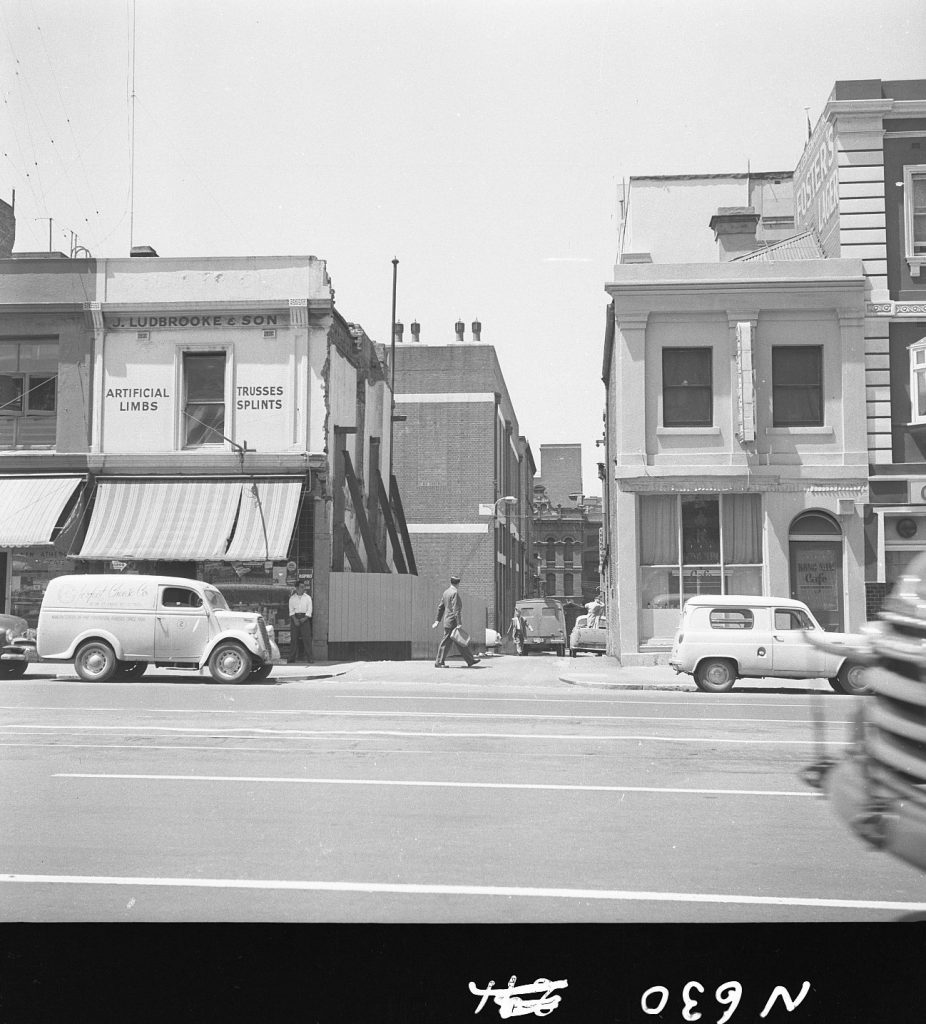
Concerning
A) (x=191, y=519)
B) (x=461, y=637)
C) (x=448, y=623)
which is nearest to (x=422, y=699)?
(x=448, y=623)

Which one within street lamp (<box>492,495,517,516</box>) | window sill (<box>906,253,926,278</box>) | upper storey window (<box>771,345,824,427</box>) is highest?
window sill (<box>906,253,926,278</box>)

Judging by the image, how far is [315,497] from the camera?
6.25 metres

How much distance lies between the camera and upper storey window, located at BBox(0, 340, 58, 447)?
589cm

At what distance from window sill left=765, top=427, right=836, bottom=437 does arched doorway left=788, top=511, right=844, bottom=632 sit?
0.40 m

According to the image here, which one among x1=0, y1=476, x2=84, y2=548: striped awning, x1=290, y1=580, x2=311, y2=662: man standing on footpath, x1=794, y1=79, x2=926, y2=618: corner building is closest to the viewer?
x1=794, y1=79, x2=926, y2=618: corner building

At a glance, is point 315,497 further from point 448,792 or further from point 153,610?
point 153,610

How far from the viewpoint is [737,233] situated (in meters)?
7.40

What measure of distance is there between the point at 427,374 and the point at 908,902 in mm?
3420

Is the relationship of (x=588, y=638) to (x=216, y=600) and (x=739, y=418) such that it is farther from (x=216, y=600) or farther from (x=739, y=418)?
(x=739, y=418)

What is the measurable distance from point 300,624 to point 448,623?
5289mm

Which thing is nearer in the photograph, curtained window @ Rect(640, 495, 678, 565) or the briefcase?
curtained window @ Rect(640, 495, 678, 565)

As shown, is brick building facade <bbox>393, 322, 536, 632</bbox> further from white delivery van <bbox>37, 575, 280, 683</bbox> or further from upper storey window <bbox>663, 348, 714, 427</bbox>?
white delivery van <bbox>37, 575, 280, 683</bbox>

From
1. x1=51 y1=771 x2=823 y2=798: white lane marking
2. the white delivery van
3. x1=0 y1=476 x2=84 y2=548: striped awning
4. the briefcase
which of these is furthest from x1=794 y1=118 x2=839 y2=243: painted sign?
the briefcase

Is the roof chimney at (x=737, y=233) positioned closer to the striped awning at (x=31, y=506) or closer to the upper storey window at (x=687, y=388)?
the upper storey window at (x=687, y=388)
